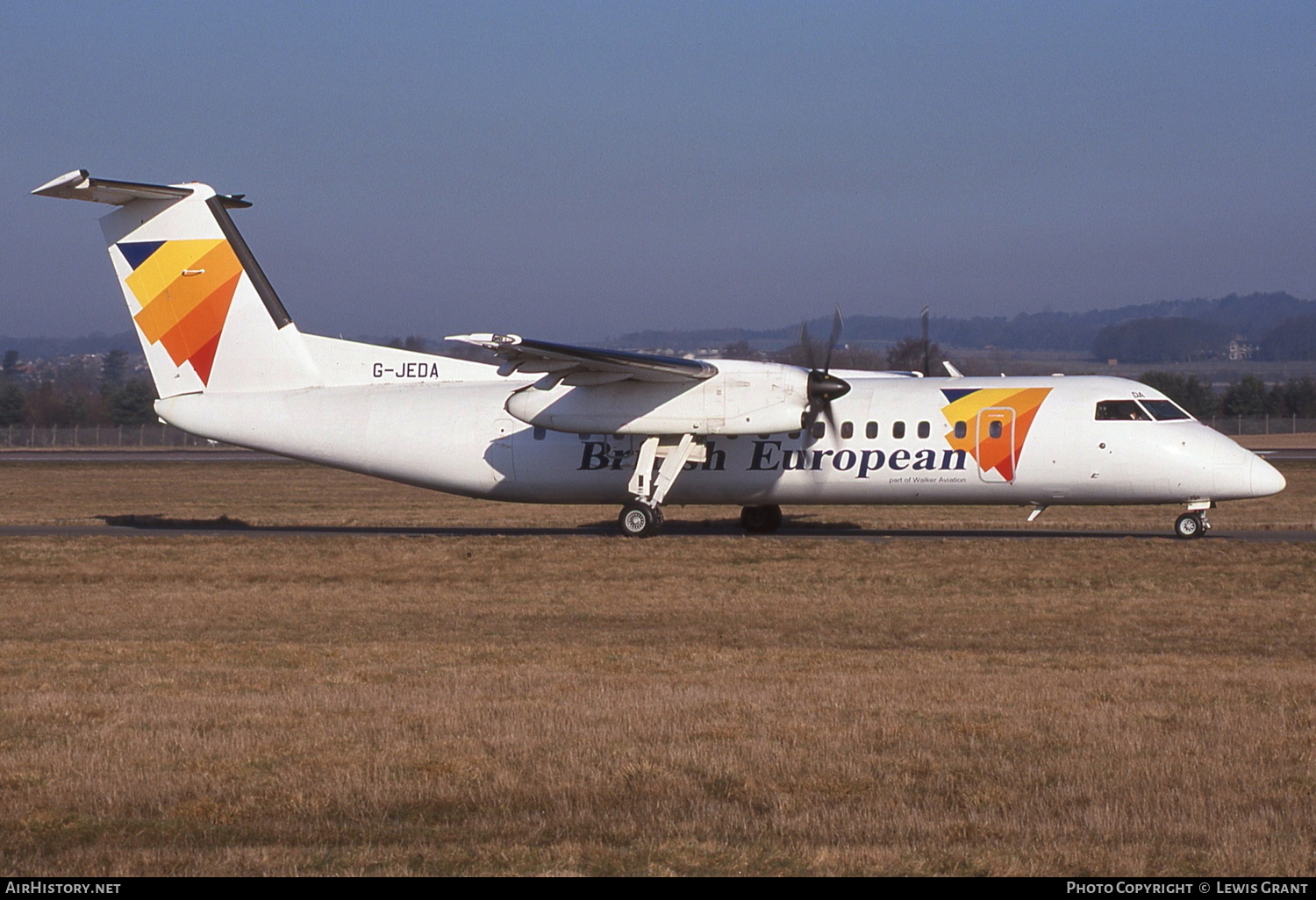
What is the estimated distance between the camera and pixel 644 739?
922 cm

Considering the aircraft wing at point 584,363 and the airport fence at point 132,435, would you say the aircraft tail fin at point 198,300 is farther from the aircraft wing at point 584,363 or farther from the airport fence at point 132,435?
the airport fence at point 132,435

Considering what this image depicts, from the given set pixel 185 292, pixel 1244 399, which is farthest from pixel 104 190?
pixel 1244 399

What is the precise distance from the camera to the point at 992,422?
75.2ft

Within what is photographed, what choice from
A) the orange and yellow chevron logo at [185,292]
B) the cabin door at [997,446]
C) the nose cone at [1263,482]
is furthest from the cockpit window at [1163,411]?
the orange and yellow chevron logo at [185,292]

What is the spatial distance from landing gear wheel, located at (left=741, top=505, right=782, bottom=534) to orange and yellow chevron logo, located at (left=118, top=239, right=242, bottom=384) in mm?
10814

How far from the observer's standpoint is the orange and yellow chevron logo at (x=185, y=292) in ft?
81.4

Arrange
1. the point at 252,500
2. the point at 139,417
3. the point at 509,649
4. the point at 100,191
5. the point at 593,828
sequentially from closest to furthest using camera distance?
the point at 593,828 → the point at 509,649 → the point at 100,191 → the point at 252,500 → the point at 139,417

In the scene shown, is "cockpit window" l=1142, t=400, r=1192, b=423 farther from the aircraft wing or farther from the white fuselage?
the aircraft wing

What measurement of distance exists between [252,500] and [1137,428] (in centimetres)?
2770

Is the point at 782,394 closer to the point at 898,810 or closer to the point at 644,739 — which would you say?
the point at 644,739

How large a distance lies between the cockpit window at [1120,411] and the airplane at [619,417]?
46 millimetres

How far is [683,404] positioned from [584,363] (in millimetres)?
2010

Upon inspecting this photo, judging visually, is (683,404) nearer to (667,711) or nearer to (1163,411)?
(1163,411)

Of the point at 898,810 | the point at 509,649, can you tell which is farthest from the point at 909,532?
the point at 898,810
